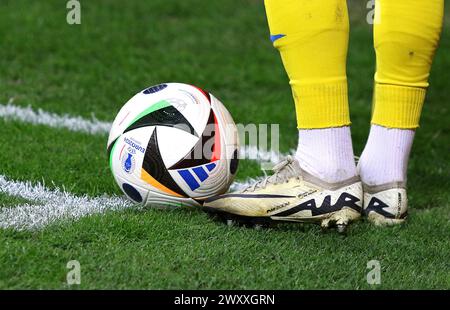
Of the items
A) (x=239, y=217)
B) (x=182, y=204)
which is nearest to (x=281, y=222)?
(x=239, y=217)

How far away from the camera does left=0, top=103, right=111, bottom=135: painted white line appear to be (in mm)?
4367

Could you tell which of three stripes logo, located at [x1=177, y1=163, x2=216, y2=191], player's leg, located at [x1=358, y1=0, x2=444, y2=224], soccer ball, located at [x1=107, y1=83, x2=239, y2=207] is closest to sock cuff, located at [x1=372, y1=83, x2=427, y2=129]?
player's leg, located at [x1=358, y1=0, x2=444, y2=224]

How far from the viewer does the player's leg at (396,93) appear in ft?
10.4

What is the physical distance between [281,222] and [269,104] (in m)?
2.06

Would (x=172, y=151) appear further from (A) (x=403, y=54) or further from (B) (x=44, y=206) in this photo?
(A) (x=403, y=54)

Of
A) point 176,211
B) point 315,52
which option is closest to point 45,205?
point 176,211

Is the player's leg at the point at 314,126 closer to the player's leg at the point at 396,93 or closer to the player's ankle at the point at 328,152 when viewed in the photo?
the player's ankle at the point at 328,152

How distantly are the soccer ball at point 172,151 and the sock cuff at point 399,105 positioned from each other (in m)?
0.58

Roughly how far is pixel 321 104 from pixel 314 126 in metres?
0.09

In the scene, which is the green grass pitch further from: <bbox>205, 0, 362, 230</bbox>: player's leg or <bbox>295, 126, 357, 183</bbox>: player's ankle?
<bbox>295, 126, 357, 183</bbox>: player's ankle

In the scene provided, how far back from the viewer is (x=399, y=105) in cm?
326

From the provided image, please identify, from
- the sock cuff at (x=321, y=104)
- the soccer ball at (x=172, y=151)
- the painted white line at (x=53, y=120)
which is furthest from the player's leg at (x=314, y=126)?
the painted white line at (x=53, y=120)
